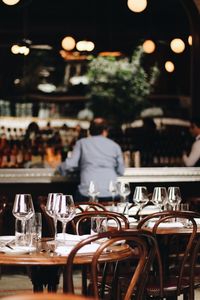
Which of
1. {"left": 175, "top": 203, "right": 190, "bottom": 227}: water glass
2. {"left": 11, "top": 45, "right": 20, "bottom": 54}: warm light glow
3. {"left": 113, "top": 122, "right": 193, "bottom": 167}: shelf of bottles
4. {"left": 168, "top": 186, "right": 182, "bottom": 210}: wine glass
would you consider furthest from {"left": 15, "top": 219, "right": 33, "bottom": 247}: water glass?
{"left": 11, "top": 45, "right": 20, "bottom": 54}: warm light glow

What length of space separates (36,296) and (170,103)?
437 inches

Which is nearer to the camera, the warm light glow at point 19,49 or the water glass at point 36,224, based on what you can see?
the water glass at point 36,224

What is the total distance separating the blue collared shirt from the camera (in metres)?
8.29

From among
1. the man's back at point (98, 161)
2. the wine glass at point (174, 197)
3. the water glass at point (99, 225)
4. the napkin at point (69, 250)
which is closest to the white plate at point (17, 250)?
the napkin at point (69, 250)

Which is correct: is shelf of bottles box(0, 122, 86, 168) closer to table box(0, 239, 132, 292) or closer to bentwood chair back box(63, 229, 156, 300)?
table box(0, 239, 132, 292)

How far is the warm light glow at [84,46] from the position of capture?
1255 centimetres

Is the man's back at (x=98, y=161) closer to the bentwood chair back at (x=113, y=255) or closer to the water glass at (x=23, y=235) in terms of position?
the water glass at (x=23, y=235)

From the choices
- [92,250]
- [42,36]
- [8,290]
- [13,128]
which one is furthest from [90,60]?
[92,250]

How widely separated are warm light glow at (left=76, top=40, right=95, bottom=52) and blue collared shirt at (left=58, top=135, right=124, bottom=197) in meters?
4.40

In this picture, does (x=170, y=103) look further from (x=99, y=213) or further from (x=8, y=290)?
(x=99, y=213)

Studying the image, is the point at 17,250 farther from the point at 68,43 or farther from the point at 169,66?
the point at 169,66

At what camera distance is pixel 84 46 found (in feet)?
41.3

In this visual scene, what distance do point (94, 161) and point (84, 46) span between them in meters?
4.58

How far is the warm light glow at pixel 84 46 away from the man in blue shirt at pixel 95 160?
4.32m
